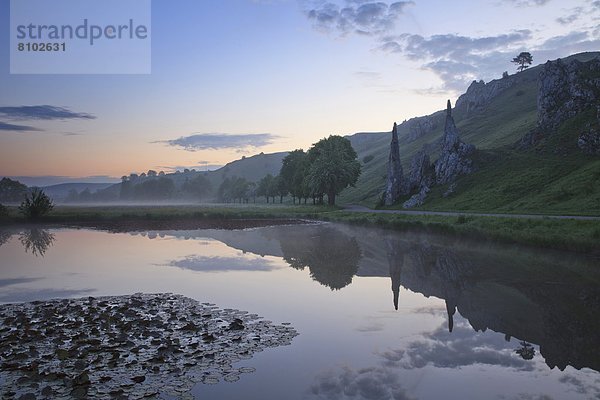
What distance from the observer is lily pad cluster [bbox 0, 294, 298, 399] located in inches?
416

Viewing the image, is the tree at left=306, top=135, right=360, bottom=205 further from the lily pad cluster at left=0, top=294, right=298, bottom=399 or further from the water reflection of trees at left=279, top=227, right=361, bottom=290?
the lily pad cluster at left=0, top=294, right=298, bottom=399

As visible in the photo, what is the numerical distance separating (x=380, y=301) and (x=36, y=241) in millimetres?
37630

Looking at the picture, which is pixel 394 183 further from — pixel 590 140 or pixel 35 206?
pixel 35 206

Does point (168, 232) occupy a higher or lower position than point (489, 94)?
lower

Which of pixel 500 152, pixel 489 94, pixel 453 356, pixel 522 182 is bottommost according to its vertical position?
pixel 453 356

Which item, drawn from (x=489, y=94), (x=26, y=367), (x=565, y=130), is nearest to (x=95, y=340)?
(x=26, y=367)

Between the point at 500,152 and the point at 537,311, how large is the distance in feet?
245

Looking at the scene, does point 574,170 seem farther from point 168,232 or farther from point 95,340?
point 95,340

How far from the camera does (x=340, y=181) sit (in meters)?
97.2

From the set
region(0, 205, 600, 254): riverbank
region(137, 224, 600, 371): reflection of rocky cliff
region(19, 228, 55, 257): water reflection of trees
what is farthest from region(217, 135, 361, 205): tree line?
region(19, 228, 55, 257): water reflection of trees

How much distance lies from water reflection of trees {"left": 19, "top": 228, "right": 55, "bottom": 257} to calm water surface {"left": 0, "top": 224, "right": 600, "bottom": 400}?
250 millimetres

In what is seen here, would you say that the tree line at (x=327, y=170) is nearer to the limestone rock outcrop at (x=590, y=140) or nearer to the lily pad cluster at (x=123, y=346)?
the limestone rock outcrop at (x=590, y=140)

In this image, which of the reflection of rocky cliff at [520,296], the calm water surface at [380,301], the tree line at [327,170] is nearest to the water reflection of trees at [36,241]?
the calm water surface at [380,301]

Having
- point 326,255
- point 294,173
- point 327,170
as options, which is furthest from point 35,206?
point 294,173
